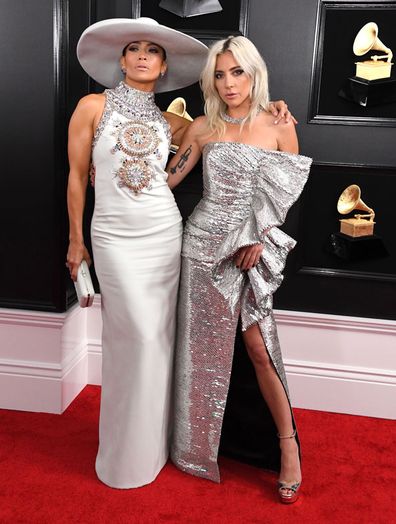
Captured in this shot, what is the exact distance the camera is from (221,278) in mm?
2611

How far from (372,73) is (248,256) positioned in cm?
121

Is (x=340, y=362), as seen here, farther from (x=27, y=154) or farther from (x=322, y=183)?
(x=27, y=154)

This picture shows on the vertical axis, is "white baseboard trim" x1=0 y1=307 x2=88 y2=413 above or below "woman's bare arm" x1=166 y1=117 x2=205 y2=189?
below

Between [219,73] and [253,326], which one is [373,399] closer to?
[253,326]

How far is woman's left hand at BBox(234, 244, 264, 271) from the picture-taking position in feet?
8.30

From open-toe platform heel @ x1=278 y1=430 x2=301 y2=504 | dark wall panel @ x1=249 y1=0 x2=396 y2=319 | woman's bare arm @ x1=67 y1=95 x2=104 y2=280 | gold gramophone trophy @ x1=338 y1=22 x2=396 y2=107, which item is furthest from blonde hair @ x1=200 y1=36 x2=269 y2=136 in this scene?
open-toe platform heel @ x1=278 y1=430 x2=301 y2=504

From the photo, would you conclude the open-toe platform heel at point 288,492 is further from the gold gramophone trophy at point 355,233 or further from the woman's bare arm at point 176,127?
the woman's bare arm at point 176,127

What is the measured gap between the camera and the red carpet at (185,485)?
248 cm

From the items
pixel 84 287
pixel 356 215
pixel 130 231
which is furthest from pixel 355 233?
pixel 84 287

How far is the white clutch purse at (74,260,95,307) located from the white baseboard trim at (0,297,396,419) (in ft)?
1.91

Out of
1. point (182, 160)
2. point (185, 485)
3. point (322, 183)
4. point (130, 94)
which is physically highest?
point (130, 94)

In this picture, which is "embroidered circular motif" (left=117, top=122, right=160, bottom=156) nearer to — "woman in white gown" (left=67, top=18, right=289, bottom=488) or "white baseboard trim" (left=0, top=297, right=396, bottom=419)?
"woman in white gown" (left=67, top=18, right=289, bottom=488)

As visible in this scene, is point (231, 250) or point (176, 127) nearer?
point (231, 250)

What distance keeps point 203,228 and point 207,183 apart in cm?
18
